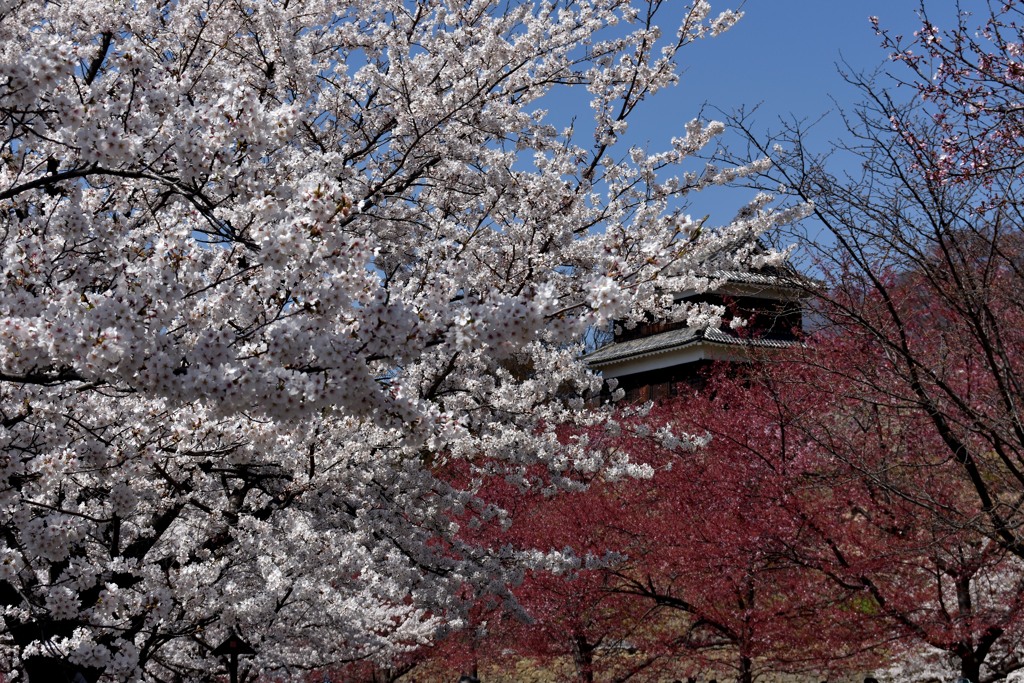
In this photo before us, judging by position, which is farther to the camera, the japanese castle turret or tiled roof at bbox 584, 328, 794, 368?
the japanese castle turret

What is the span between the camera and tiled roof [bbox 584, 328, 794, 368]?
888 inches

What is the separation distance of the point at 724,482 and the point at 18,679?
753 centimetres

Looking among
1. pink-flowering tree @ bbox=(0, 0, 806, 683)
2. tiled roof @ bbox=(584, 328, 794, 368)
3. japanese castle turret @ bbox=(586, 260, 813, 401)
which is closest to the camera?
pink-flowering tree @ bbox=(0, 0, 806, 683)

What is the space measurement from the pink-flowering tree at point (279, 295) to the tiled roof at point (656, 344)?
14408 mm

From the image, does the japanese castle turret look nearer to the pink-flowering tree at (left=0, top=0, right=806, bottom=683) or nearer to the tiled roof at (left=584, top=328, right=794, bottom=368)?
the tiled roof at (left=584, top=328, right=794, bottom=368)

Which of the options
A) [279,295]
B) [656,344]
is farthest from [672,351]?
[279,295]

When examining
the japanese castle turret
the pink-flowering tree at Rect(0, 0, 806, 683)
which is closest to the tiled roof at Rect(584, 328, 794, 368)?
the japanese castle turret

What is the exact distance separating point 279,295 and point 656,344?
21804 millimetres

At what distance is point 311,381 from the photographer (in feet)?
9.33

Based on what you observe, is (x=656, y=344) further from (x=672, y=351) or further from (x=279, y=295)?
(x=279, y=295)

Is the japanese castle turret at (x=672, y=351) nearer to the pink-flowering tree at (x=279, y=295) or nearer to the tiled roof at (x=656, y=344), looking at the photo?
the tiled roof at (x=656, y=344)

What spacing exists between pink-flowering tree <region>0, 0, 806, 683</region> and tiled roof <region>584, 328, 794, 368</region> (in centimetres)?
1441

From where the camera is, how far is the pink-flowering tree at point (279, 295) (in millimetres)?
2996

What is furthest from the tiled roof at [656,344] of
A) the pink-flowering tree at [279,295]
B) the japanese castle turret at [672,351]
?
the pink-flowering tree at [279,295]
